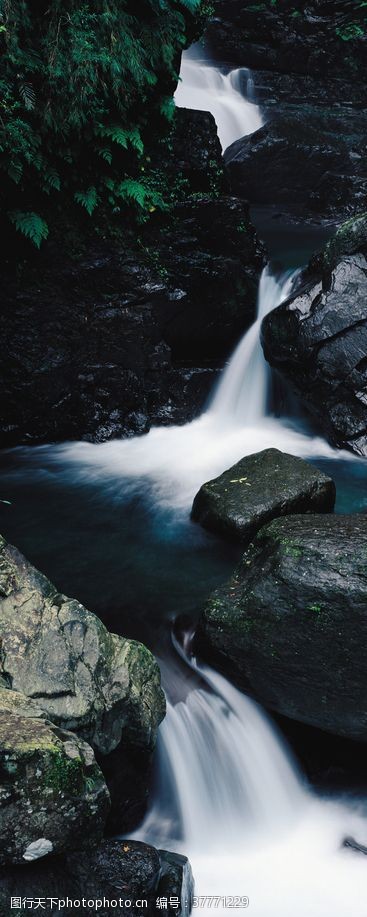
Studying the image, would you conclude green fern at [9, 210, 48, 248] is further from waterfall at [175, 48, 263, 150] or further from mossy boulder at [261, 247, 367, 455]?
waterfall at [175, 48, 263, 150]

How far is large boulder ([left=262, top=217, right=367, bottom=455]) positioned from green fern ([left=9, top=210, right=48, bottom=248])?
2963mm

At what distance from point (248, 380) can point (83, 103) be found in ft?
12.5

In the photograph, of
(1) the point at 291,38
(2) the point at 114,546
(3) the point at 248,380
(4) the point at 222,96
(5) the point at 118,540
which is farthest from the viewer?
(1) the point at 291,38

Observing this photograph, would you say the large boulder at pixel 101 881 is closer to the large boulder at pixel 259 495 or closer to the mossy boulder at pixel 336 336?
the large boulder at pixel 259 495

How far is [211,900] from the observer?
3275mm

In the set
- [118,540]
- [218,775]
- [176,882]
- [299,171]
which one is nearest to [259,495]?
[118,540]

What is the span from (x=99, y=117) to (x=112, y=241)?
1.36 meters

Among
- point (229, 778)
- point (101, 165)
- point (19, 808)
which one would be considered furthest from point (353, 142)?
point (19, 808)

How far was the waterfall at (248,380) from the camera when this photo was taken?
841 centimetres

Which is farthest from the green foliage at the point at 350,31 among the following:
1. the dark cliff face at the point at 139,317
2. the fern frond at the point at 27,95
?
the fern frond at the point at 27,95

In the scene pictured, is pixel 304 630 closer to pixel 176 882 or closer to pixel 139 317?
pixel 176 882

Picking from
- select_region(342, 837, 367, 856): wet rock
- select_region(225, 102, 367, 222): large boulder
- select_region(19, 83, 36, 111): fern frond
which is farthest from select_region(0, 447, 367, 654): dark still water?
select_region(225, 102, 367, 222): large boulder

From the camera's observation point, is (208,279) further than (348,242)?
Yes

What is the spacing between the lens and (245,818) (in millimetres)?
3781
